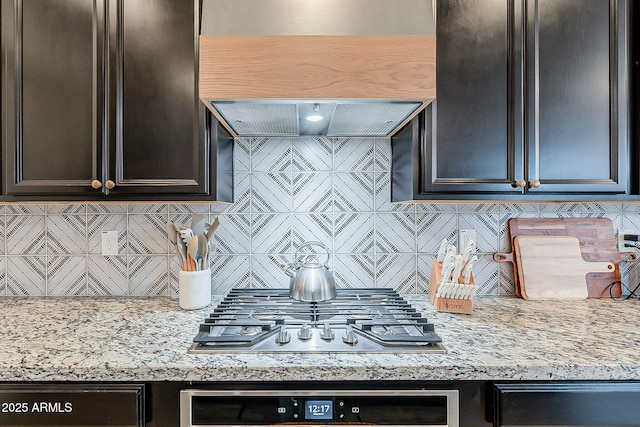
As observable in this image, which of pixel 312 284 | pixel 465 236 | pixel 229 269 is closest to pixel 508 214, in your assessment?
pixel 465 236

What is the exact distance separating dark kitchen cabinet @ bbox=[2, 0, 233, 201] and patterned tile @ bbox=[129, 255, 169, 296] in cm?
45

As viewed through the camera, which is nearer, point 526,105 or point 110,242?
point 526,105

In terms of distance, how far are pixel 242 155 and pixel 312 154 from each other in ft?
1.04

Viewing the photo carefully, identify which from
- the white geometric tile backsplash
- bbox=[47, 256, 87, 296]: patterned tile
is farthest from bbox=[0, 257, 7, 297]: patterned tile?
bbox=[47, 256, 87, 296]: patterned tile

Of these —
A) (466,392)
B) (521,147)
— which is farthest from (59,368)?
(521,147)

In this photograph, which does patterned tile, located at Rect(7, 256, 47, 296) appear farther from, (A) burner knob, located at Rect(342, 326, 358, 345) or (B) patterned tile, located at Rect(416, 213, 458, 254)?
(B) patterned tile, located at Rect(416, 213, 458, 254)

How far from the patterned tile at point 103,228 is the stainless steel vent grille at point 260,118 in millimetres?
677

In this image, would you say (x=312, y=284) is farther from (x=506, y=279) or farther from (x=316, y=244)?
(x=506, y=279)

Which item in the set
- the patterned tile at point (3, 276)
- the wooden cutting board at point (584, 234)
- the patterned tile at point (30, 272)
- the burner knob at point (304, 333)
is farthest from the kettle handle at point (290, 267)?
the patterned tile at point (3, 276)

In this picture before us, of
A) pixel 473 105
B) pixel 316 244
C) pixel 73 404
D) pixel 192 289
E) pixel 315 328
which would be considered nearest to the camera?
pixel 73 404

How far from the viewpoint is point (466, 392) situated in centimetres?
95

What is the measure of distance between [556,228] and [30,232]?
2.37 m

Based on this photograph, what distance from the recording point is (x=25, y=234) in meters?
1.63

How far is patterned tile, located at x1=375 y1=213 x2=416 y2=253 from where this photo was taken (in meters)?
1.67
